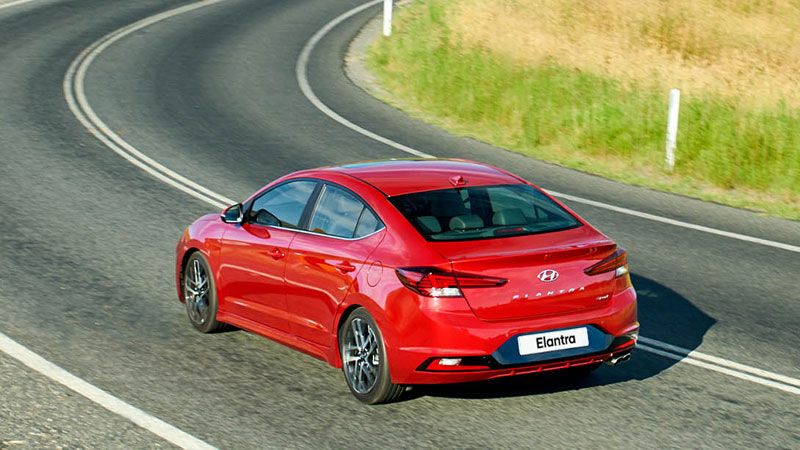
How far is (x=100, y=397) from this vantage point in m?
7.52

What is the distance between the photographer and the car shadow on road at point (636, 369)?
7727 mm

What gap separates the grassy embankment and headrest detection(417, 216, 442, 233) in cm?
764

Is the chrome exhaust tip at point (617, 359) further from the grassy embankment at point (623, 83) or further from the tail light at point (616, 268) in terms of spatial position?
the grassy embankment at point (623, 83)

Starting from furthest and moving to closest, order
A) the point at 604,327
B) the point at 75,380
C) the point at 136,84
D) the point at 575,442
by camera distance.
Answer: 1. the point at 136,84
2. the point at 75,380
3. the point at 604,327
4. the point at 575,442

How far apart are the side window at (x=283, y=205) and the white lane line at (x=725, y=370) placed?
2756 millimetres

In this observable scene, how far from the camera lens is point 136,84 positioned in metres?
22.5

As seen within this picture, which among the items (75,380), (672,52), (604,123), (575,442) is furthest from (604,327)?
(672,52)

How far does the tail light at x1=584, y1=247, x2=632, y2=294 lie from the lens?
7.28 meters

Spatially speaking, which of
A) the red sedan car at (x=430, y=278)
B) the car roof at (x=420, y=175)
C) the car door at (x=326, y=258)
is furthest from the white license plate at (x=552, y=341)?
the car roof at (x=420, y=175)

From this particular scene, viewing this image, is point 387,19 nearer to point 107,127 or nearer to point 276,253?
point 107,127

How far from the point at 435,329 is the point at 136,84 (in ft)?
55.1

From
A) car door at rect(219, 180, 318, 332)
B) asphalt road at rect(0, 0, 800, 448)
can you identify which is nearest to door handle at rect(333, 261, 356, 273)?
car door at rect(219, 180, 318, 332)

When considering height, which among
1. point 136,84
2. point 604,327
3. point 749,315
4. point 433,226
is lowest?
point 136,84

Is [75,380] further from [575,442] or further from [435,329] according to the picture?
[575,442]
